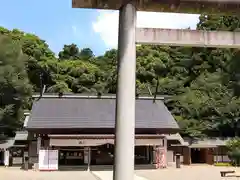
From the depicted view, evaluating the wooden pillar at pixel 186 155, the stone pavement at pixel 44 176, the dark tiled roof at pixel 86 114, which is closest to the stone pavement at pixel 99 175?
the stone pavement at pixel 44 176

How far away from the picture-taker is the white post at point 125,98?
5906 millimetres

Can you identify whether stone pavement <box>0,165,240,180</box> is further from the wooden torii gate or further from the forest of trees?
the wooden torii gate

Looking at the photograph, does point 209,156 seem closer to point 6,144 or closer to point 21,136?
point 21,136

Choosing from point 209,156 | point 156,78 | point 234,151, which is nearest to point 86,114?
point 209,156

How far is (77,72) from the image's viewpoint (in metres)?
47.9

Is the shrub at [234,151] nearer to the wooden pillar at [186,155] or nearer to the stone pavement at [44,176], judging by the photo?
the wooden pillar at [186,155]

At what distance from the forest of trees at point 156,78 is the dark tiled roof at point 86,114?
505cm

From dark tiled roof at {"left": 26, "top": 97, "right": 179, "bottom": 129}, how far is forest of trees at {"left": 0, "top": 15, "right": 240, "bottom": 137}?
5047mm

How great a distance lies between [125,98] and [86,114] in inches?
883

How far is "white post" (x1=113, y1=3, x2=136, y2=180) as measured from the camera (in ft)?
19.4

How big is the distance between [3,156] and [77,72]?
1859cm

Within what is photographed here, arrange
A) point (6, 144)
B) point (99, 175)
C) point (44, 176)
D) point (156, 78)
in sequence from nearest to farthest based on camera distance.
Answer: point (44, 176) → point (99, 175) → point (6, 144) → point (156, 78)

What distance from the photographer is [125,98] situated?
6.03 meters

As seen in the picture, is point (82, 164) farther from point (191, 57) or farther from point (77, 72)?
point (191, 57)
